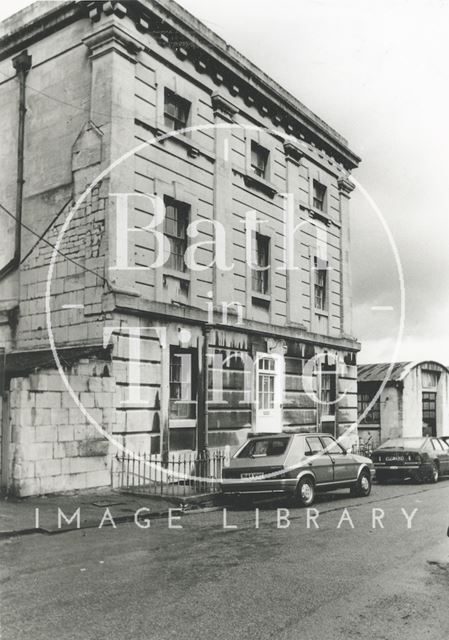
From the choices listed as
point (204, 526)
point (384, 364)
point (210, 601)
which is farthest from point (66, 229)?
point (384, 364)

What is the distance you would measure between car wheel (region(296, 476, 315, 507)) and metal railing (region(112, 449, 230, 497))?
7.27ft

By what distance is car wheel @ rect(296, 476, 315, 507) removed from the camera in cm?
1329

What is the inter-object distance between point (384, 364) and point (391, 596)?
101 feet

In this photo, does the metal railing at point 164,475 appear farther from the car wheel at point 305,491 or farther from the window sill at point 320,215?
the window sill at point 320,215

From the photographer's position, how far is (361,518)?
11727 mm

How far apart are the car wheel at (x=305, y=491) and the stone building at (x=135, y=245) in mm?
4121

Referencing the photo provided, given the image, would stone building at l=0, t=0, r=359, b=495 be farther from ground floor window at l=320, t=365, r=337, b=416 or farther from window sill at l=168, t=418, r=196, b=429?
ground floor window at l=320, t=365, r=337, b=416

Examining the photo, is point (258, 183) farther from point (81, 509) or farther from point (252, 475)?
point (81, 509)

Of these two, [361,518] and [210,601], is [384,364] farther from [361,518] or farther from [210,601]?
[210,601]

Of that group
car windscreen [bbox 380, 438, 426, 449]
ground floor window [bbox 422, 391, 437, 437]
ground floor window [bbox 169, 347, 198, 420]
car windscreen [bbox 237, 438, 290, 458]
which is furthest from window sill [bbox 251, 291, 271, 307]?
ground floor window [bbox 422, 391, 437, 437]

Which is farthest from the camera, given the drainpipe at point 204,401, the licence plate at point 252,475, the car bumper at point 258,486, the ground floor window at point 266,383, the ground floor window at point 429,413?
the ground floor window at point 429,413

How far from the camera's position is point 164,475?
53.1 feet

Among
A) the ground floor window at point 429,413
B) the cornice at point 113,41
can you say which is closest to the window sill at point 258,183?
the cornice at point 113,41

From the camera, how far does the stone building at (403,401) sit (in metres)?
32.9
